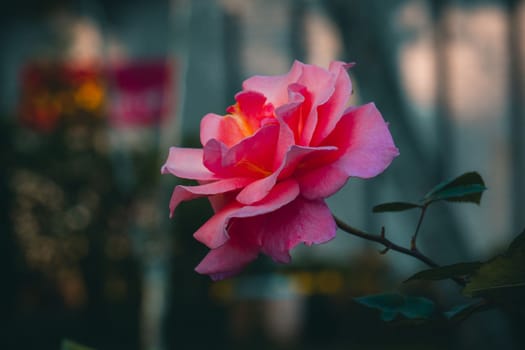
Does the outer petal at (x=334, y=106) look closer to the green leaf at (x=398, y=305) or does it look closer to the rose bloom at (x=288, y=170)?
the rose bloom at (x=288, y=170)

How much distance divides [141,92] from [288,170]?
7.29 meters

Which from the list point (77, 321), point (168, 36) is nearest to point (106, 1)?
point (168, 36)

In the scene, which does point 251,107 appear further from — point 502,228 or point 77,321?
point 502,228

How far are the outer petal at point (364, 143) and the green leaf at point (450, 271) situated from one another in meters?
0.07

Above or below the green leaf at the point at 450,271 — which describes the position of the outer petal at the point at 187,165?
above

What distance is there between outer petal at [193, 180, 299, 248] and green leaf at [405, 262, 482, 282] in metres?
0.09

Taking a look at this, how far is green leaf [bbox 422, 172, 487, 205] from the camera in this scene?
62 centimetres

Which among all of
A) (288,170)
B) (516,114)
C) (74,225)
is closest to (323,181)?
(288,170)

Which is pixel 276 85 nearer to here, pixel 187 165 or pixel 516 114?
pixel 187 165

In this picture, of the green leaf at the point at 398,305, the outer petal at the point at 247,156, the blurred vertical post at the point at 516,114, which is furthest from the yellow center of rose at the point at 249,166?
the blurred vertical post at the point at 516,114

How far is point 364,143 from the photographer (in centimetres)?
58

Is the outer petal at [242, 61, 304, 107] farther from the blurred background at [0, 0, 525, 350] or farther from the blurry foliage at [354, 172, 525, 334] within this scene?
the blurred background at [0, 0, 525, 350]

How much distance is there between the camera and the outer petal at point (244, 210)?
1.79 feet

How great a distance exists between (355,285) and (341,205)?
52.9 inches
